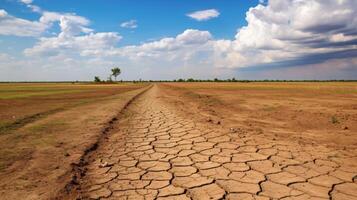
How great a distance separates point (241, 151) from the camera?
5.19 metres

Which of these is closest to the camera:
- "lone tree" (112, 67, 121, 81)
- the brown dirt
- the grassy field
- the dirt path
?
the dirt path

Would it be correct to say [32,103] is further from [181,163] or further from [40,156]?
[181,163]

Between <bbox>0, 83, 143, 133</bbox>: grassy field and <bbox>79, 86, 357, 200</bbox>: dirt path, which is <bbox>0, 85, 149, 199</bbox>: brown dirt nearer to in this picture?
<bbox>79, 86, 357, 200</bbox>: dirt path

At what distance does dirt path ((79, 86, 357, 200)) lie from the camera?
3.33m

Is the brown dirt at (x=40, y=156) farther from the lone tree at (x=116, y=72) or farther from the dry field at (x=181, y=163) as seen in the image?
the lone tree at (x=116, y=72)

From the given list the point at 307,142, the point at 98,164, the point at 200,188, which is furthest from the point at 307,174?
the point at 98,164

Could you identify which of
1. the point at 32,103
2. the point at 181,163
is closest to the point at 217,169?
the point at 181,163

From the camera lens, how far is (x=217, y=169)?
13.7ft

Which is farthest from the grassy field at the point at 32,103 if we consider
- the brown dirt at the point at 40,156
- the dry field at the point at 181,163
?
the dry field at the point at 181,163

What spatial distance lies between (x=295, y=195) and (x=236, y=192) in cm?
70

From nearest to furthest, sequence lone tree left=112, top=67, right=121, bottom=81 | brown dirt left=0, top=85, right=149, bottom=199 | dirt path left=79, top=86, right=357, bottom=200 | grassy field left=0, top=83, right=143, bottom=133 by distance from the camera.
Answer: dirt path left=79, top=86, right=357, bottom=200 < brown dirt left=0, top=85, right=149, bottom=199 < grassy field left=0, top=83, right=143, bottom=133 < lone tree left=112, top=67, right=121, bottom=81

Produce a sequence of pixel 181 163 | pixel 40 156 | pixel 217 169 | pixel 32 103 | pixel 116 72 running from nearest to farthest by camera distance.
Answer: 1. pixel 217 169
2. pixel 181 163
3. pixel 40 156
4. pixel 32 103
5. pixel 116 72

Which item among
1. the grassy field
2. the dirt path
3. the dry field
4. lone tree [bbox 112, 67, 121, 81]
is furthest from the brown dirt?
lone tree [bbox 112, 67, 121, 81]

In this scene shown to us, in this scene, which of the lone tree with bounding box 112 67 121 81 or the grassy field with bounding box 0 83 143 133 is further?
the lone tree with bounding box 112 67 121 81
